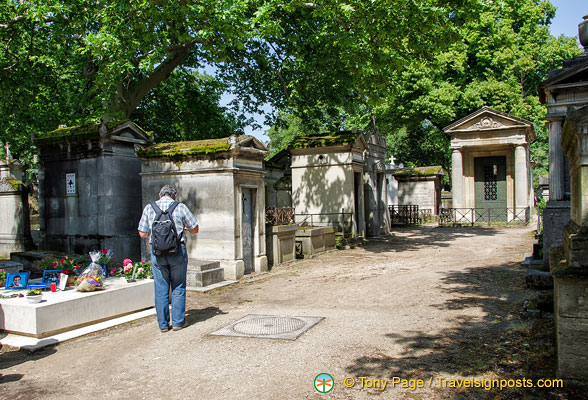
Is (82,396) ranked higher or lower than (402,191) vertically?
lower

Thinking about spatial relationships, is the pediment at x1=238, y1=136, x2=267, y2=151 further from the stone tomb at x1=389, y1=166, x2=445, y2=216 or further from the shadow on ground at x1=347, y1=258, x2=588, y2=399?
the stone tomb at x1=389, y1=166, x2=445, y2=216

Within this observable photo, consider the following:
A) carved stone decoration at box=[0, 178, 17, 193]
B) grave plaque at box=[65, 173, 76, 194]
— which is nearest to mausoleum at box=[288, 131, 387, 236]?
grave plaque at box=[65, 173, 76, 194]

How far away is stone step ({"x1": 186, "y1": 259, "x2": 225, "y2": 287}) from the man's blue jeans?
2.84 metres

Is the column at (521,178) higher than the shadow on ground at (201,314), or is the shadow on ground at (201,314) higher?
the column at (521,178)

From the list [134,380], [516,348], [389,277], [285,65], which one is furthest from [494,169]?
[134,380]

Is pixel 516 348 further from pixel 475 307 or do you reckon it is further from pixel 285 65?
pixel 285 65

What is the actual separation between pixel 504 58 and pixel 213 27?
20.6m

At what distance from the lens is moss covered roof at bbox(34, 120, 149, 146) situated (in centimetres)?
1065

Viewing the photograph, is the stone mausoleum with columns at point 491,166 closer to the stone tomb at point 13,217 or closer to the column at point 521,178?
the column at point 521,178

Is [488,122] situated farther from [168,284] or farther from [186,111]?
[168,284]

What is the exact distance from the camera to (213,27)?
41.7 ft

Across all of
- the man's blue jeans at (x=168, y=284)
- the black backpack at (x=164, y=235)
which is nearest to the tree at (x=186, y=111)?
the black backpack at (x=164, y=235)

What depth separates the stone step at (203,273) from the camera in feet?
29.7

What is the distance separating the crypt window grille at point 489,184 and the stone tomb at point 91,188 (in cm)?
2213
